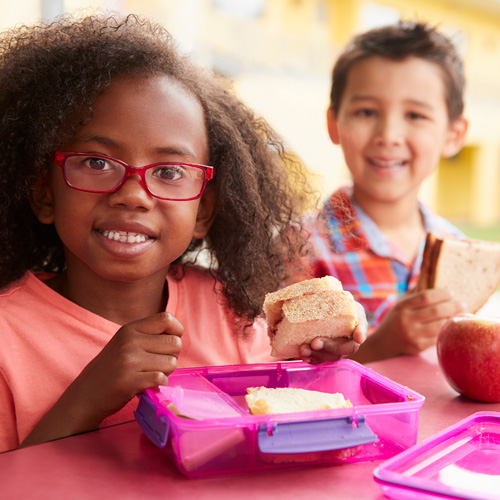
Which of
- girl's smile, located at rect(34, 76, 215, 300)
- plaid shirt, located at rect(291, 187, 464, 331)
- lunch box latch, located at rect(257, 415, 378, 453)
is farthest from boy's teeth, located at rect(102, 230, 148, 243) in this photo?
plaid shirt, located at rect(291, 187, 464, 331)

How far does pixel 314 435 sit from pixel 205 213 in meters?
0.67

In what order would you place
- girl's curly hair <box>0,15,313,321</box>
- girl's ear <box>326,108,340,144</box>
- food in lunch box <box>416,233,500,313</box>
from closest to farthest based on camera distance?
girl's curly hair <box>0,15,313,321</box>
food in lunch box <box>416,233,500,313</box>
girl's ear <box>326,108,340,144</box>

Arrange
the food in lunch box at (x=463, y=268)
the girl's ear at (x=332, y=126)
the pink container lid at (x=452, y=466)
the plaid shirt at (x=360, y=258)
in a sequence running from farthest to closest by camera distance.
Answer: the girl's ear at (x=332, y=126) < the plaid shirt at (x=360, y=258) < the food in lunch box at (x=463, y=268) < the pink container lid at (x=452, y=466)

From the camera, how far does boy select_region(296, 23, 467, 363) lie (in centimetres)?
181

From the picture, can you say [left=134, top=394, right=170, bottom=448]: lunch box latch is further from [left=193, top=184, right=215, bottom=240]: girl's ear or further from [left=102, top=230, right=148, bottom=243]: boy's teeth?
[left=193, top=184, right=215, bottom=240]: girl's ear

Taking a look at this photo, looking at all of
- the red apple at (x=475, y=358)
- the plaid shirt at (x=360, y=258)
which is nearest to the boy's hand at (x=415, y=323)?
the red apple at (x=475, y=358)

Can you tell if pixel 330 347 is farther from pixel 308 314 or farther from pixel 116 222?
pixel 116 222

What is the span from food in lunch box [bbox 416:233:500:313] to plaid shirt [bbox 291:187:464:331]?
25 cm

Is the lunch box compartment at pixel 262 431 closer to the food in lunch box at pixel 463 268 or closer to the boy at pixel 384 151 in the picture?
the food in lunch box at pixel 463 268

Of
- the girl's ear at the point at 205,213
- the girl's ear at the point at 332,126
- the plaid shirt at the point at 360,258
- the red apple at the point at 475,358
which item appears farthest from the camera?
the girl's ear at the point at 332,126

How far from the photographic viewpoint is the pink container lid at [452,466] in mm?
633

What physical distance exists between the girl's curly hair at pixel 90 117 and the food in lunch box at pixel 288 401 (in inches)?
18.7

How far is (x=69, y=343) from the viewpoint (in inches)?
43.2

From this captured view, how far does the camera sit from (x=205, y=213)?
1288mm
